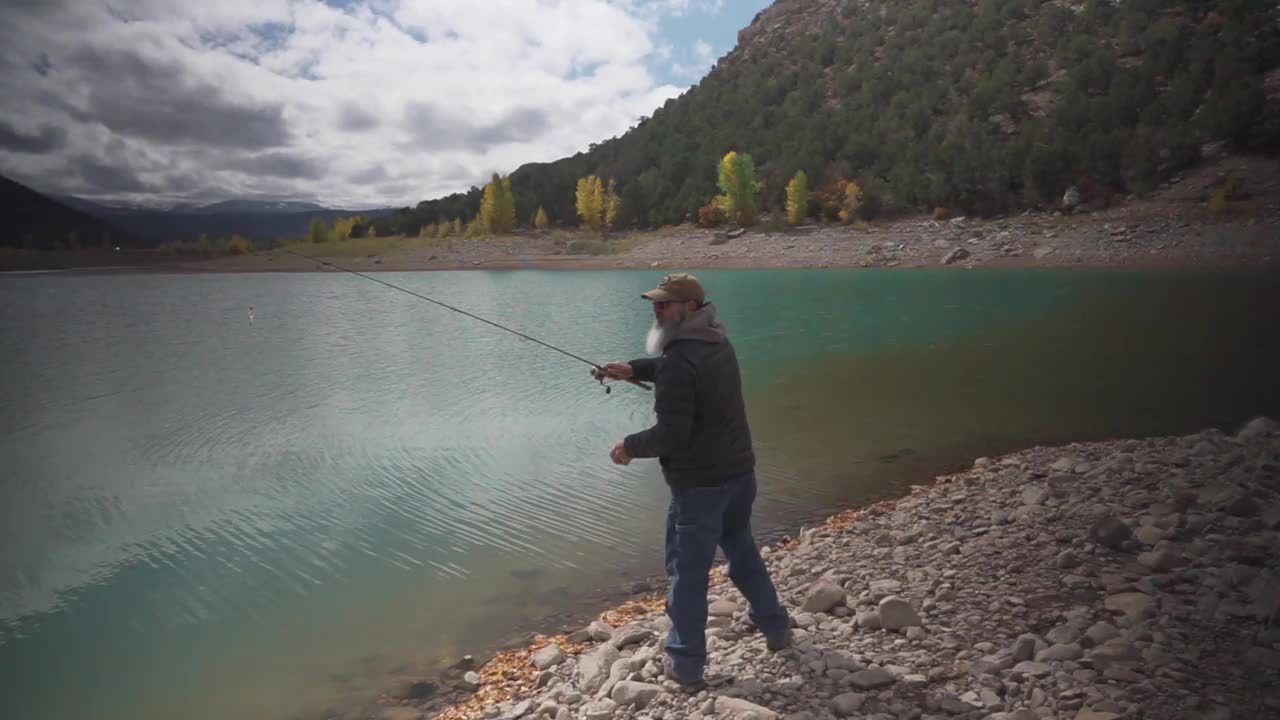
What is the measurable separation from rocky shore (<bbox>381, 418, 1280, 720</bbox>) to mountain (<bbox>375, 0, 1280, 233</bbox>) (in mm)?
58162

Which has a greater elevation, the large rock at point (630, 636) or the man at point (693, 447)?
the man at point (693, 447)

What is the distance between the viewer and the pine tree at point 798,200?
7031cm

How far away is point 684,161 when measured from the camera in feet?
320

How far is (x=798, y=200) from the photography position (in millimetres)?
70875

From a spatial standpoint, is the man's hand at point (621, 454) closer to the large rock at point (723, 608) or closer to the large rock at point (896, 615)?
the large rock at point (723, 608)

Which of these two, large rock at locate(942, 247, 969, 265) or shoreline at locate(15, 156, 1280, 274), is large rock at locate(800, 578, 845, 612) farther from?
large rock at locate(942, 247, 969, 265)

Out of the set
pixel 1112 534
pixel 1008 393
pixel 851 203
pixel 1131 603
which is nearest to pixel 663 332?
pixel 1131 603

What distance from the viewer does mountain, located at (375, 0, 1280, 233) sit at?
5847 cm

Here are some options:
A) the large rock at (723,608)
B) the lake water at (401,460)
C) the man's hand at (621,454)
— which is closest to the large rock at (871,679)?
the large rock at (723,608)

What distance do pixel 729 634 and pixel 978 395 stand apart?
11128 mm

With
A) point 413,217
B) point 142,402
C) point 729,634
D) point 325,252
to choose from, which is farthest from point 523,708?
point 413,217

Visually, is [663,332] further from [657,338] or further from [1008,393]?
[1008,393]

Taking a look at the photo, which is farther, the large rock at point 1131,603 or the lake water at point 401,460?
the lake water at point 401,460

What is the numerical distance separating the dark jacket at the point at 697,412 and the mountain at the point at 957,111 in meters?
61.1
